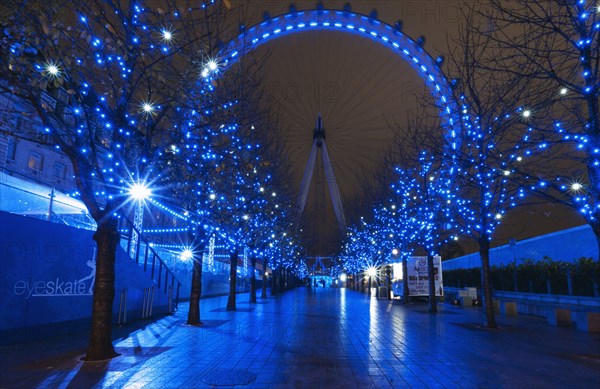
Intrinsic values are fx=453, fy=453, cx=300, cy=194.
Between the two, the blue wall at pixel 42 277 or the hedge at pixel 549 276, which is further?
the hedge at pixel 549 276

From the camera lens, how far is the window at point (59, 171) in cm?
3938

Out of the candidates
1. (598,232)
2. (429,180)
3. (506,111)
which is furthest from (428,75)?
(598,232)

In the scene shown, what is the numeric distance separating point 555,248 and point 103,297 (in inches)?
1062

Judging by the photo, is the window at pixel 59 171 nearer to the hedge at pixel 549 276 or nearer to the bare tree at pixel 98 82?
the bare tree at pixel 98 82

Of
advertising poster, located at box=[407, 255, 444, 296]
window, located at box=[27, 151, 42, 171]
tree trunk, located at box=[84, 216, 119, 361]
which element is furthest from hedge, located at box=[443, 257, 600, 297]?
window, located at box=[27, 151, 42, 171]

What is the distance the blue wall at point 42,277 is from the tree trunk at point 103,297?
2695 mm

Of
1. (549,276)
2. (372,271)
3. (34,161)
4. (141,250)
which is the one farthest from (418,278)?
(34,161)

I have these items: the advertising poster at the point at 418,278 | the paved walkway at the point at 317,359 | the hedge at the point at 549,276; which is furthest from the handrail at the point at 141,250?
the hedge at the point at 549,276

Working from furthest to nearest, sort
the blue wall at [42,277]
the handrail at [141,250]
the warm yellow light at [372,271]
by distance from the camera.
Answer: the warm yellow light at [372,271] < the handrail at [141,250] < the blue wall at [42,277]

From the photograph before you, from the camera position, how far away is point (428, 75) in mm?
34094

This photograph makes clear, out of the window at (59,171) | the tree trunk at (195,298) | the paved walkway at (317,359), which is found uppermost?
the window at (59,171)

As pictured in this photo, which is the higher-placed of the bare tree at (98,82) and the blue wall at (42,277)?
the bare tree at (98,82)

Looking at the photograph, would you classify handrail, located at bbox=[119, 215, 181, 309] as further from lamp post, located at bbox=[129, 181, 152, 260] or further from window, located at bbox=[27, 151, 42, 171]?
window, located at bbox=[27, 151, 42, 171]

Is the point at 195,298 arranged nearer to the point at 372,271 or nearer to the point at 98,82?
the point at 98,82
